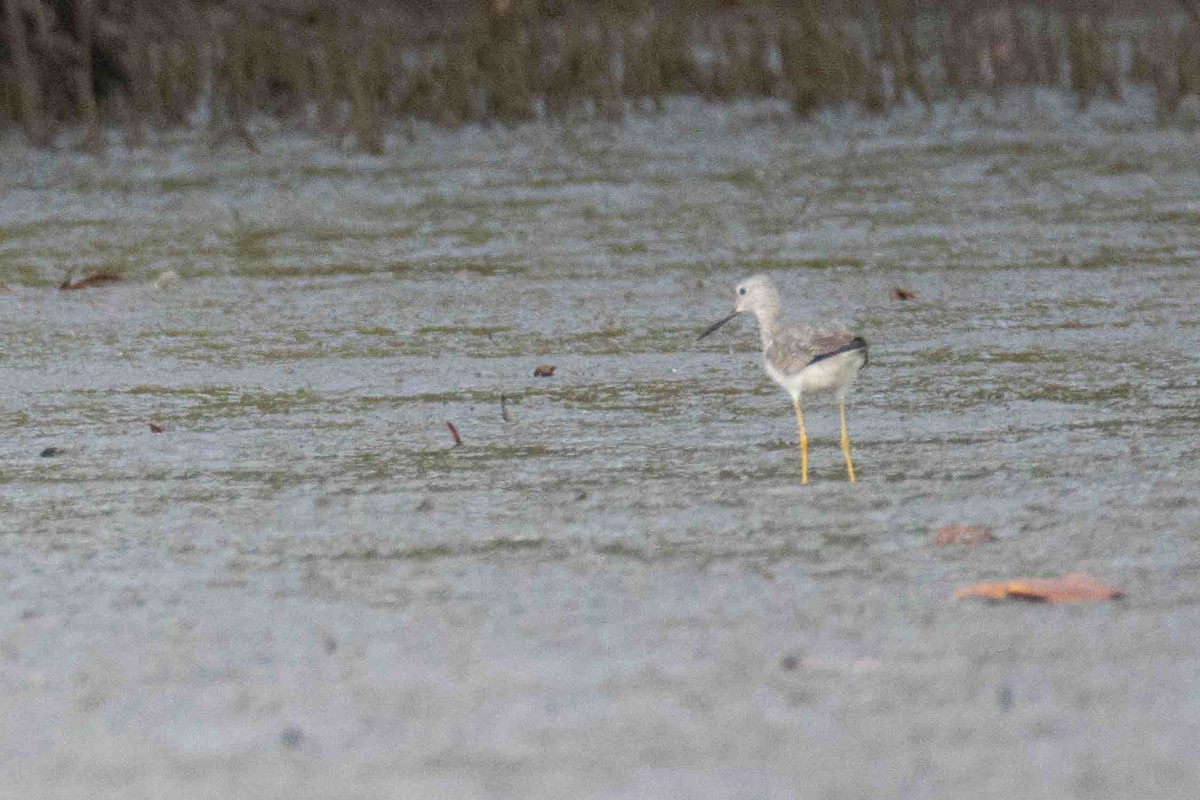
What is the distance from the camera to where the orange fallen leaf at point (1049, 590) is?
4.48 meters

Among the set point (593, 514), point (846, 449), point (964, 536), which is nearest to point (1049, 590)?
point (964, 536)

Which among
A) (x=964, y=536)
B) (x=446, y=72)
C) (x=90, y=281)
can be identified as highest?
(x=446, y=72)

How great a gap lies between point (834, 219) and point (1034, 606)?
26.1 ft

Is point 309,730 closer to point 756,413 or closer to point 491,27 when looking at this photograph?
point 756,413

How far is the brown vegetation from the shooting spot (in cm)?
1900

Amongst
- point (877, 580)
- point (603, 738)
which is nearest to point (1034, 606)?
point (877, 580)

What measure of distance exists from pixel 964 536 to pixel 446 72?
49.7ft

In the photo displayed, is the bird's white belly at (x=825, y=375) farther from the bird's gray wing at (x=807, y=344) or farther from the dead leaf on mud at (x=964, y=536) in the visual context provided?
the dead leaf on mud at (x=964, y=536)

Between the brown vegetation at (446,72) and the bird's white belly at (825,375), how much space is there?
11.5 m

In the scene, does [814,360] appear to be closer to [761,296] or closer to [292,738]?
[761,296]

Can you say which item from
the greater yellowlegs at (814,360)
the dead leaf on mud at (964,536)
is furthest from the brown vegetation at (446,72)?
the dead leaf on mud at (964,536)

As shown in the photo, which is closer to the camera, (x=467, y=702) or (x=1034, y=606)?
(x=467, y=702)

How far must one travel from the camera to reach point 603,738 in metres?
3.70

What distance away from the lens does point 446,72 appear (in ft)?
64.5
